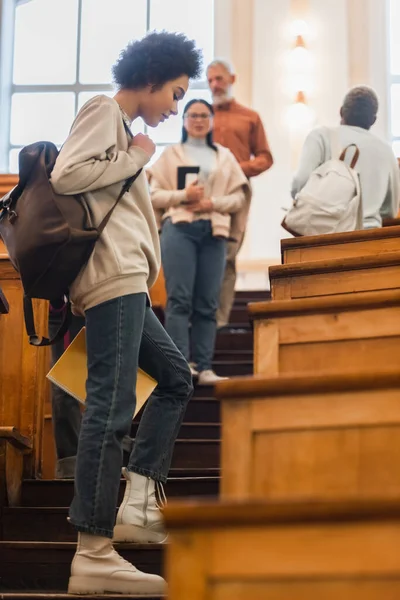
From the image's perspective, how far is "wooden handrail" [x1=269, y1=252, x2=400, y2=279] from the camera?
304 centimetres

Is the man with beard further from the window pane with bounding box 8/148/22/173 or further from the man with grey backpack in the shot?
the window pane with bounding box 8/148/22/173

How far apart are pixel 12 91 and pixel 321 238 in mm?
5065

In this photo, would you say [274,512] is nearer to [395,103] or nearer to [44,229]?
[44,229]

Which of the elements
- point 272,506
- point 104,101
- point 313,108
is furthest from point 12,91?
point 272,506

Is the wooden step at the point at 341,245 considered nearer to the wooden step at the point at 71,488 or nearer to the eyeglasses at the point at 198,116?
the wooden step at the point at 71,488

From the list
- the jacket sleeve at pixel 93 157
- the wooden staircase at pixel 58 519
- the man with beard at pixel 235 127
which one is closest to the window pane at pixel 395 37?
the man with beard at pixel 235 127

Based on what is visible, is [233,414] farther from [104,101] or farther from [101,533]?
[104,101]

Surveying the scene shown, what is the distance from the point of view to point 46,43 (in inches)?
320

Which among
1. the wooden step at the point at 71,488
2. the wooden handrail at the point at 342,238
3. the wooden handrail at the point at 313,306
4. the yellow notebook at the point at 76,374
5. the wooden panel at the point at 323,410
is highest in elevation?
the wooden handrail at the point at 342,238

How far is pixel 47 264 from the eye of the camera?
2.40 m

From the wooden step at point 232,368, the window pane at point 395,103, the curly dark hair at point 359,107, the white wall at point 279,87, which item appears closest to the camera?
the curly dark hair at point 359,107

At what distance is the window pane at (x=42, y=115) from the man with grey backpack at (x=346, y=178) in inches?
160

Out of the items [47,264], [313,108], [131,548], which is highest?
[313,108]

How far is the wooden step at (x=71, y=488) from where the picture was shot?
321 centimetres
